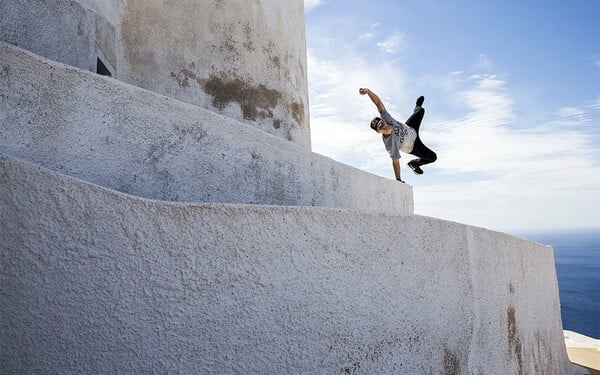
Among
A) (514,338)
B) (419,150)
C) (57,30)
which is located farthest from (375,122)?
(57,30)

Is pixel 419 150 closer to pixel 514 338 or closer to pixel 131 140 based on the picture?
pixel 514 338

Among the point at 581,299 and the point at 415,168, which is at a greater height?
the point at 415,168

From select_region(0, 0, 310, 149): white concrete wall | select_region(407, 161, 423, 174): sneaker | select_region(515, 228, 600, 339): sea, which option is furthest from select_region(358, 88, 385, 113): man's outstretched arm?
select_region(515, 228, 600, 339): sea

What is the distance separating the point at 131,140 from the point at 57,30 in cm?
85

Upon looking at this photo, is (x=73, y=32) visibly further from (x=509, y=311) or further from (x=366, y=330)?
(x=509, y=311)

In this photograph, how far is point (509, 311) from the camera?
3.31 m

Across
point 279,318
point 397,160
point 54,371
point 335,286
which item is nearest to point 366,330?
point 335,286

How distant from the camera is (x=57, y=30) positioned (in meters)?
2.15

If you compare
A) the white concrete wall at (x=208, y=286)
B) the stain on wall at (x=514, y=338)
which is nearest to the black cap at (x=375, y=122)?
the stain on wall at (x=514, y=338)

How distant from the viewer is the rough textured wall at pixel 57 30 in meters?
1.96

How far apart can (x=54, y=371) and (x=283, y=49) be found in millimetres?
4696

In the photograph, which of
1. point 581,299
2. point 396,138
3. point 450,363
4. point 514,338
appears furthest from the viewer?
point 581,299

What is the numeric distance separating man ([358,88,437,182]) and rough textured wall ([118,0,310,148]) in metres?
1.06

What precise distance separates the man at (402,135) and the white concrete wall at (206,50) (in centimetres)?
104
